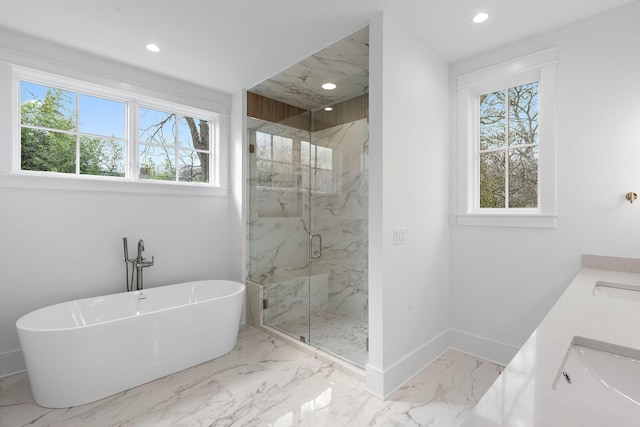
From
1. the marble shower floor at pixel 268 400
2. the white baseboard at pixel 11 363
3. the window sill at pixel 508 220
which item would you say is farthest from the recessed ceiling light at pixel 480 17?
the white baseboard at pixel 11 363

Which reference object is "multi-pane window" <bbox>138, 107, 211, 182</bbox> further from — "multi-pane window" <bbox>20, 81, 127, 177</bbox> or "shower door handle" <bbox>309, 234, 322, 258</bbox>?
"shower door handle" <bbox>309, 234, 322, 258</bbox>

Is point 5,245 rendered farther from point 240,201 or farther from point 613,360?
point 613,360

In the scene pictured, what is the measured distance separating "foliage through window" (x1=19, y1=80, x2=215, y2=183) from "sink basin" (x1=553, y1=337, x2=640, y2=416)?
330 centimetres

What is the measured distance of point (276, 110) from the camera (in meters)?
3.62

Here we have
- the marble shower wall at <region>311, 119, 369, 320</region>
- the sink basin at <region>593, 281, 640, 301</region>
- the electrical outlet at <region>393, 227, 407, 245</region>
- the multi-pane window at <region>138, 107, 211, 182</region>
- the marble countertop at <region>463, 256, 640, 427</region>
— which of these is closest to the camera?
the marble countertop at <region>463, 256, 640, 427</region>

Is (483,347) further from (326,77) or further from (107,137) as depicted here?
(107,137)

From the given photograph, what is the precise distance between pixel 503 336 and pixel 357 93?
246cm

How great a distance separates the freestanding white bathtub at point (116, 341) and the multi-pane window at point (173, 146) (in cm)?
116

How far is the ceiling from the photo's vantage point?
2.00 m

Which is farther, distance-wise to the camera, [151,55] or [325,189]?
[325,189]

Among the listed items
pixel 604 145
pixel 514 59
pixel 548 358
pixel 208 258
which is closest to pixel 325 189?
pixel 208 258

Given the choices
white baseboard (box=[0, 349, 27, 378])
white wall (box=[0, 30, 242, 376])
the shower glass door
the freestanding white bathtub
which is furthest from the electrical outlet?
white baseboard (box=[0, 349, 27, 378])

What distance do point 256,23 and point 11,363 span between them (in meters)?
3.08

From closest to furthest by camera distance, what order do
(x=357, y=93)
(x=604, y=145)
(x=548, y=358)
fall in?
(x=548, y=358)
(x=604, y=145)
(x=357, y=93)
